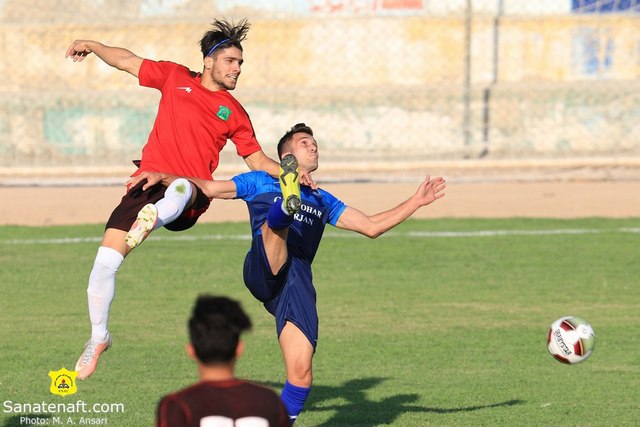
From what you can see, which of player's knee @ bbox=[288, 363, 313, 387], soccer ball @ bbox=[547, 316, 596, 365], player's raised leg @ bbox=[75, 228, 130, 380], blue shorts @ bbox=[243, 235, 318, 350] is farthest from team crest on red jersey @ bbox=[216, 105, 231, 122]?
soccer ball @ bbox=[547, 316, 596, 365]

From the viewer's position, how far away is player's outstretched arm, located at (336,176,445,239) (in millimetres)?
8977

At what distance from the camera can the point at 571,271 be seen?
16.4 m

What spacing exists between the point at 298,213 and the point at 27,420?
2.67m

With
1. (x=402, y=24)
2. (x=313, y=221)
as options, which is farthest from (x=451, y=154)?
(x=313, y=221)

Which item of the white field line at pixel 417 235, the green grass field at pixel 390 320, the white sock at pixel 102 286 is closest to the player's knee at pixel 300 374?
the green grass field at pixel 390 320

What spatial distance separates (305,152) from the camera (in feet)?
29.5

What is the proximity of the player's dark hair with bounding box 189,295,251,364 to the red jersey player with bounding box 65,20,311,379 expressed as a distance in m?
3.62

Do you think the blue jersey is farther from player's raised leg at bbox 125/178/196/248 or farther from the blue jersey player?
player's raised leg at bbox 125/178/196/248

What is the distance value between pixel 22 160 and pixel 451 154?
758 cm

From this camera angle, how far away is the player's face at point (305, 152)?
29.5 ft

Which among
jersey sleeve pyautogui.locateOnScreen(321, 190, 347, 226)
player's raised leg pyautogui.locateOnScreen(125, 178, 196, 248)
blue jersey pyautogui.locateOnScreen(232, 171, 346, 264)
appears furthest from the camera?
jersey sleeve pyautogui.locateOnScreen(321, 190, 347, 226)

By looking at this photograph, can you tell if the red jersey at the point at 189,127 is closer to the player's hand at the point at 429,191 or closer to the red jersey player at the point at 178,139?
the red jersey player at the point at 178,139

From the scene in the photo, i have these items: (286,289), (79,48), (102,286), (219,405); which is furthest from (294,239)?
(219,405)

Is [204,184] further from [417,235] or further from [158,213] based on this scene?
[417,235]
